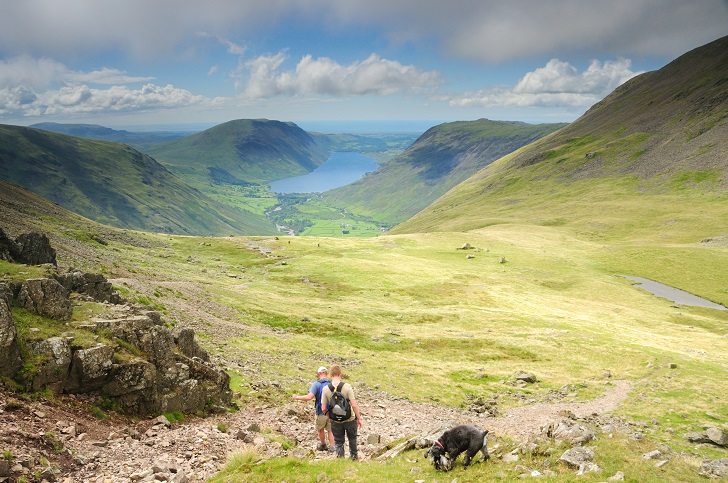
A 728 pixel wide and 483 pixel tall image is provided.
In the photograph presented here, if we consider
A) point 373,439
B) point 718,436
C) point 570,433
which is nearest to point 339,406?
point 373,439

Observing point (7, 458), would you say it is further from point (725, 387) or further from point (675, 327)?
point (675, 327)

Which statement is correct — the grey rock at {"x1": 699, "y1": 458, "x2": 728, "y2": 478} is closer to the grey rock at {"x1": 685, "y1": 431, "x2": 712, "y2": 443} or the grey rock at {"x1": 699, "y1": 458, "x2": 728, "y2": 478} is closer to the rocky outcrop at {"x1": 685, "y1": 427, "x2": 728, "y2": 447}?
the rocky outcrop at {"x1": 685, "y1": 427, "x2": 728, "y2": 447}

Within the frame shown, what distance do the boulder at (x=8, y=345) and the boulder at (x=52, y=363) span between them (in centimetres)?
77

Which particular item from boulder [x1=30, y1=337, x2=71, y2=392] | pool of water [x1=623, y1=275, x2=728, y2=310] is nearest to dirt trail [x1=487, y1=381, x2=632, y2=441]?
boulder [x1=30, y1=337, x2=71, y2=392]

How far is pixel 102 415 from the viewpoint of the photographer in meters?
19.0

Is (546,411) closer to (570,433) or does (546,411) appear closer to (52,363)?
(570,433)

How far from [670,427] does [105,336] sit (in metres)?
39.6

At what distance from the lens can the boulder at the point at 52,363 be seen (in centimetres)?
1830

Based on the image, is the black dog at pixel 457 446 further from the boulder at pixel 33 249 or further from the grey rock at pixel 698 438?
the boulder at pixel 33 249

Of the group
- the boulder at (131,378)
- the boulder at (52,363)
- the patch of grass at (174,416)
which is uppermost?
the boulder at (52,363)

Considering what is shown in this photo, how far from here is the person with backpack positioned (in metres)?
17.4

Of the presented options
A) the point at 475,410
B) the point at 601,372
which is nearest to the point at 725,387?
the point at 601,372

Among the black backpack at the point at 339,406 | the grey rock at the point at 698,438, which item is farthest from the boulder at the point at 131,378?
the grey rock at the point at 698,438

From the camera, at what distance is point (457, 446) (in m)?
17.0
